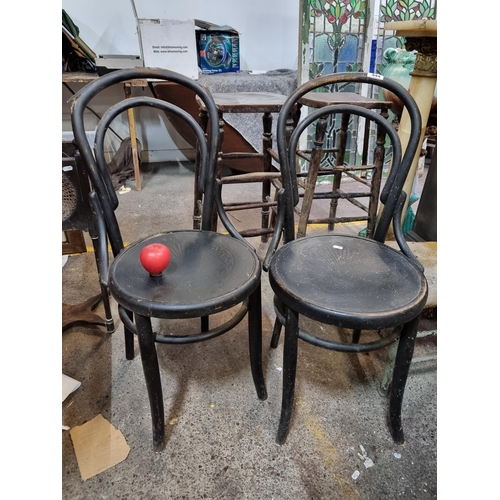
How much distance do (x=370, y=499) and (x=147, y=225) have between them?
2058 mm

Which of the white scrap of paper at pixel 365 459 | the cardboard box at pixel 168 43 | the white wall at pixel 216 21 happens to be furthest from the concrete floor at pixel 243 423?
the white wall at pixel 216 21

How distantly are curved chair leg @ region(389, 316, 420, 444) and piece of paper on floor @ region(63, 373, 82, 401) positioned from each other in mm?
1097

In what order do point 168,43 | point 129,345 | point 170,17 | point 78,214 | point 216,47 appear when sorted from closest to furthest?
point 129,345
point 78,214
point 168,43
point 216,47
point 170,17

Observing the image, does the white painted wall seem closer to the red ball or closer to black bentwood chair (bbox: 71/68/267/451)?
black bentwood chair (bbox: 71/68/267/451)

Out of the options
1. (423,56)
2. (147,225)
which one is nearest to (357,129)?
(423,56)

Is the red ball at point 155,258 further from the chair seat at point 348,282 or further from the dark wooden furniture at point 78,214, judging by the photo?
the dark wooden furniture at point 78,214

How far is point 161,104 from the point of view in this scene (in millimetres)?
1226

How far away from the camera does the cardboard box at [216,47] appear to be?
10.3ft

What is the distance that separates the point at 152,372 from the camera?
105cm

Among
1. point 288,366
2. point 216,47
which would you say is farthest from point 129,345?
point 216,47

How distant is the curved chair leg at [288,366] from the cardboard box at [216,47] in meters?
2.83

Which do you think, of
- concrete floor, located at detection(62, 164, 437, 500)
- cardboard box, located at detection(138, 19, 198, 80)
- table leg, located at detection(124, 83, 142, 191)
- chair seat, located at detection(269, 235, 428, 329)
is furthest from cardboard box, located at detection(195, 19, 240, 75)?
chair seat, located at detection(269, 235, 428, 329)

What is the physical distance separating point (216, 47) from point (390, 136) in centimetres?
247

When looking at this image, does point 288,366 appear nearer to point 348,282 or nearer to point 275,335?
point 348,282
